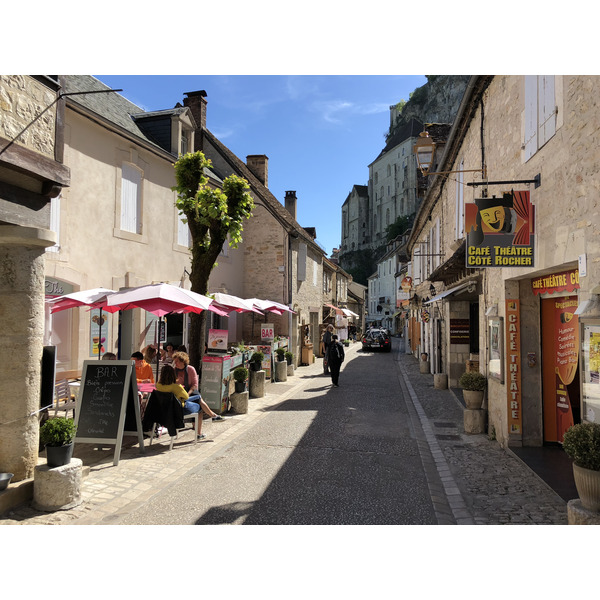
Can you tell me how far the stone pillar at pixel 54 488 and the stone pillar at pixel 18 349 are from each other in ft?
1.09

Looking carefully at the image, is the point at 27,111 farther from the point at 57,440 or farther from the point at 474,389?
the point at 474,389

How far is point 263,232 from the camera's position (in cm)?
1750

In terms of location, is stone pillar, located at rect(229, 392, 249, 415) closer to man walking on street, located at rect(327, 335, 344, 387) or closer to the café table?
the café table

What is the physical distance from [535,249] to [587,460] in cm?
286

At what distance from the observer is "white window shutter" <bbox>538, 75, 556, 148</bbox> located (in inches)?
196

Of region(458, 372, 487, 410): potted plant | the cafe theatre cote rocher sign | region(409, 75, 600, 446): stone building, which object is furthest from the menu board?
the cafe theatre cote rocher sign

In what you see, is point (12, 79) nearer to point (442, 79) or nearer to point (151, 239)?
point (151, 239)

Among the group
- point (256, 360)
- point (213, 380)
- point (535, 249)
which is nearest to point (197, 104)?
point (256, 360)

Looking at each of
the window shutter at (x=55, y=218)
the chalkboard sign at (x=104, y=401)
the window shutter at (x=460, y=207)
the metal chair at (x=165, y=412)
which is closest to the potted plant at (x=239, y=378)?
the metal chair at (x=165, y=412)

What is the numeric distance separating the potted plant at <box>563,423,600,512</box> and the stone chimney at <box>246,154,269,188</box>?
1868 cm

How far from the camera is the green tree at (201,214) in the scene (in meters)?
8.91

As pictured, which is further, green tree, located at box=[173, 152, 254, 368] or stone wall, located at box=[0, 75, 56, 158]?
green tree, located at box=[173, 152, 254, 368]

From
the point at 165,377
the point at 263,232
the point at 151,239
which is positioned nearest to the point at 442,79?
the point at 263,232

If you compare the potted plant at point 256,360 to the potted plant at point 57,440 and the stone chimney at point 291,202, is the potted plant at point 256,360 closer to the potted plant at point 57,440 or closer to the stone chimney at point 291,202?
the potted plant at point 57,440
